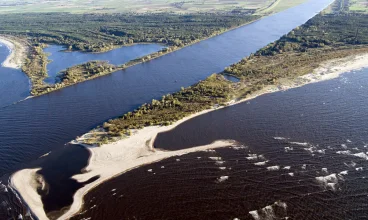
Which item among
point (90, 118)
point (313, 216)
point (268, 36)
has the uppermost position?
point (268, 36)

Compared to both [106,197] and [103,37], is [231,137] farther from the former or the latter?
[103,37]

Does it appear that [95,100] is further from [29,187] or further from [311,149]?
[311,149]

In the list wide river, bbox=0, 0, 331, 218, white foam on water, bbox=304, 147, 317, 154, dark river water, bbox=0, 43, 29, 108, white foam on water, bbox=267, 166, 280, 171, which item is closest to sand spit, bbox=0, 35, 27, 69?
dark river water, bbox=0, 43, 29, 108

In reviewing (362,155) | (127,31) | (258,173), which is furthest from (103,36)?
(362,155)

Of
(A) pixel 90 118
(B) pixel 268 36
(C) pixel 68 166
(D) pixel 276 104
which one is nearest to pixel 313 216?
(D) pixel 276 104

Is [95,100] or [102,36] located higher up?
[102,36]

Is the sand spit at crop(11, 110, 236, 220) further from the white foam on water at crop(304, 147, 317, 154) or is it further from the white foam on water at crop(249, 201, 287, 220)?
the white foam on water at crop(249, 201, 287, 220)
